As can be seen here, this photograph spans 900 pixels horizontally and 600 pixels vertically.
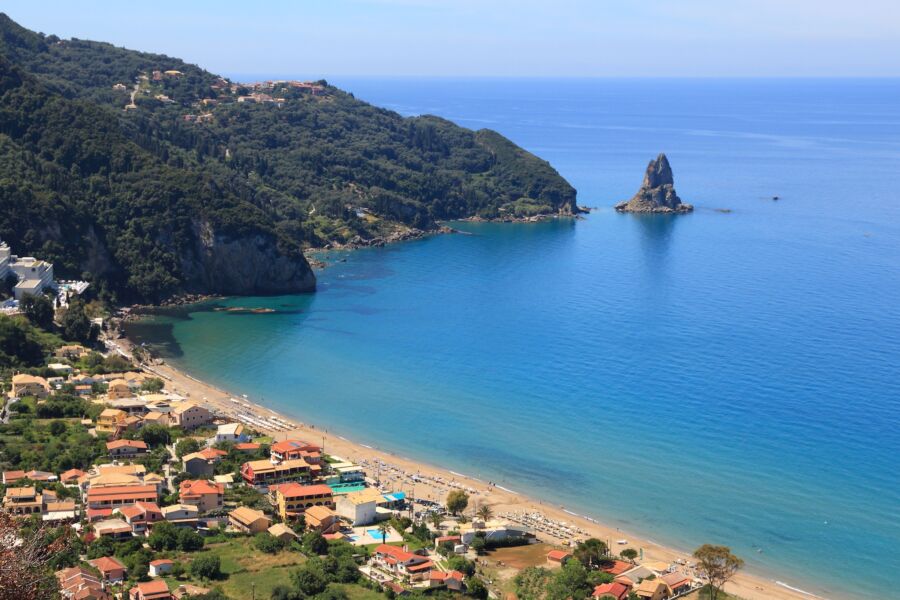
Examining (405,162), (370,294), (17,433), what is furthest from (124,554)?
(405,162)

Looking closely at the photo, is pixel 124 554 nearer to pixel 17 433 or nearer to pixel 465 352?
pixel 17 433

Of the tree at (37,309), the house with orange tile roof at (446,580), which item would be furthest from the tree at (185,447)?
the tree at (37,309)

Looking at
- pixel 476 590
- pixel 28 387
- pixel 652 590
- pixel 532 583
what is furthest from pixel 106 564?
pixel 28 387

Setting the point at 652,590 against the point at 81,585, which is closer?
the point at 81,585

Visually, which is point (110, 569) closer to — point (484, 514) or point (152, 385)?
point (484, 514)

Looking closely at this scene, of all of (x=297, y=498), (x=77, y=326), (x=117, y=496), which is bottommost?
(x=297, y=498)

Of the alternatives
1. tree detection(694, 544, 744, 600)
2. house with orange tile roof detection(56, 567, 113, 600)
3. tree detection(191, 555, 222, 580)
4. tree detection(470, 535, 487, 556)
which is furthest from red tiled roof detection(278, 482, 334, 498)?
tree detection(694, 544, 744, 600)

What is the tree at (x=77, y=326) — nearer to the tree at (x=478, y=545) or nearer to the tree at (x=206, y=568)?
the tree at (x=206, y=568)
